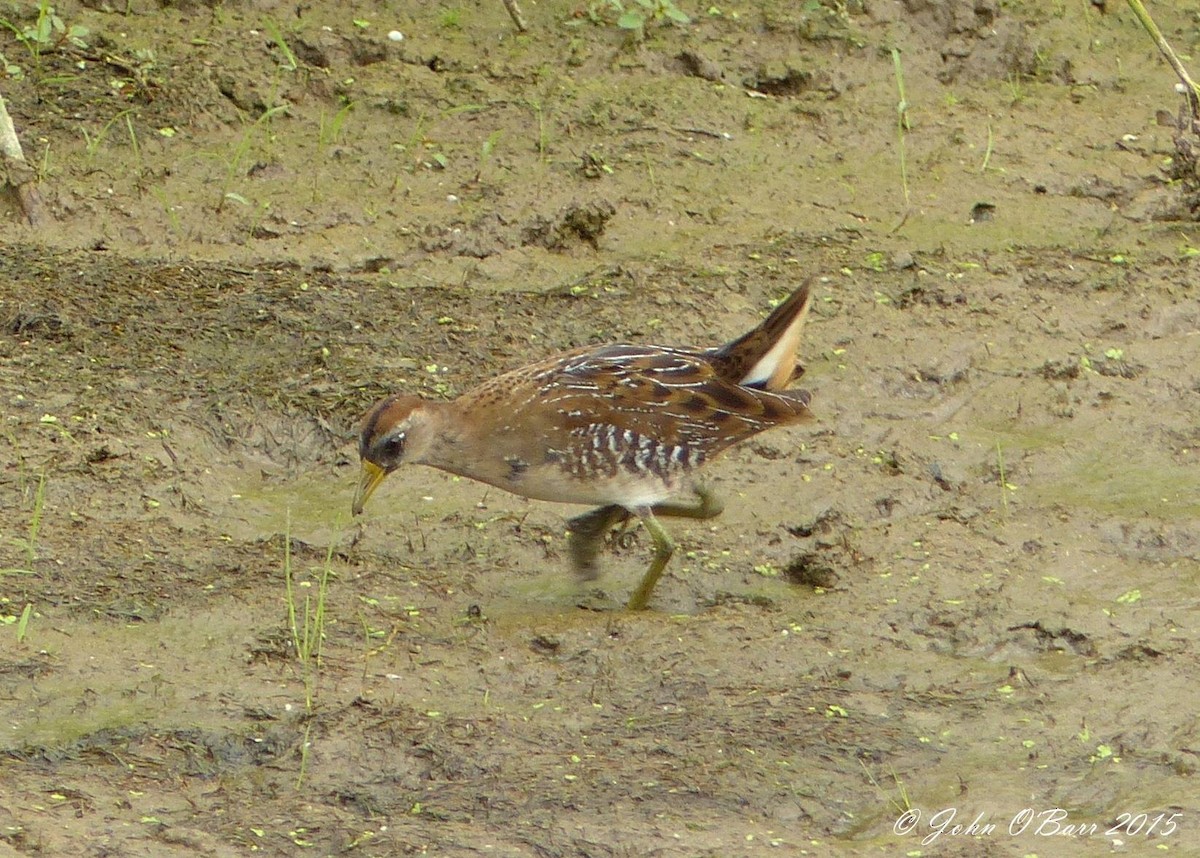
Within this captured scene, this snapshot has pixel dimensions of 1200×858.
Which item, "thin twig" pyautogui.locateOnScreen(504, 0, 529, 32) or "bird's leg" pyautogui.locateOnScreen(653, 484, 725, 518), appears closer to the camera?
"bird's leg" pyautogui.locateOnScreen(653, 484, 725, 518)

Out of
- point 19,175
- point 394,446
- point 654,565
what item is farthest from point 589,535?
point 19,175

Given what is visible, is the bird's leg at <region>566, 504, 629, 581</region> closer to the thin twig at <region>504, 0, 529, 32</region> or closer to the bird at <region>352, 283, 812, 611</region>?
the bird at <region>352, 283, 812, 611</region>

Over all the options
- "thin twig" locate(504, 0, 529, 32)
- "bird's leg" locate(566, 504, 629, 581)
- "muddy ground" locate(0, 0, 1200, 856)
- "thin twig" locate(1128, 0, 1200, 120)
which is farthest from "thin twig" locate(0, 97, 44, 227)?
"thin twig" locate(1128, 0, 1200, 120)

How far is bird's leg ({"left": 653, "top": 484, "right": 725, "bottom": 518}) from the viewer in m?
5.81

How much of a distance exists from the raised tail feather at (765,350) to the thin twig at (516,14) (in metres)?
3.68

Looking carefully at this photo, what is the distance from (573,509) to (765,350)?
97 cm

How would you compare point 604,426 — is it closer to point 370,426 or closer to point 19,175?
point 370,426

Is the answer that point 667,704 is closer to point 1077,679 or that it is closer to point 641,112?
point 1077,679

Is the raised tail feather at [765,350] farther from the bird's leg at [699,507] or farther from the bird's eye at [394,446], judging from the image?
the bird's eye at [394,446]

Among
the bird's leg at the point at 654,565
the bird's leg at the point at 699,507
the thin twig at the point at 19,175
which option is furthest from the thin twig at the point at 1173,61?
the thin twig at the point at 19,175

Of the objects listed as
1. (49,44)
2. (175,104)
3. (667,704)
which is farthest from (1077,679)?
(49,44)

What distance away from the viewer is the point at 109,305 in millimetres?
6895

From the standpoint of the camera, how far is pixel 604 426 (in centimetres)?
552

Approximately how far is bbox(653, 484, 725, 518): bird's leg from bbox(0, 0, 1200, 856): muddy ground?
158mm
